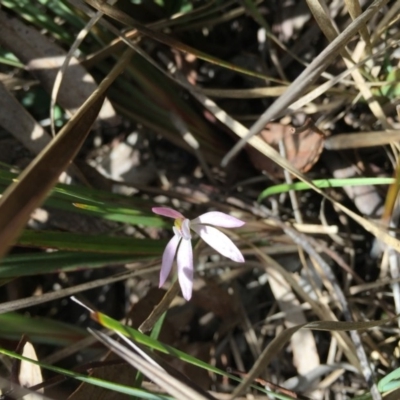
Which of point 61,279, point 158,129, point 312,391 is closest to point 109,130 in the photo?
point 158,129

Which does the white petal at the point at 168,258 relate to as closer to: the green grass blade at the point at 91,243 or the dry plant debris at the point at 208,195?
the dry plant debris at the point at 208,195

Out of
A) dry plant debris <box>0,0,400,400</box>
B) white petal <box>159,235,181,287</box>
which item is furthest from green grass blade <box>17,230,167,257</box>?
white petal <box>159,235,181,287</box>

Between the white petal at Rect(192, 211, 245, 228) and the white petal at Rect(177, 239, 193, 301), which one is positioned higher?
the white petal at Rect(192, 211, 245, 228)

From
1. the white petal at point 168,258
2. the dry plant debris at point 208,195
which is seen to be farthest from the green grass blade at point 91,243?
the white petal at point 168,258

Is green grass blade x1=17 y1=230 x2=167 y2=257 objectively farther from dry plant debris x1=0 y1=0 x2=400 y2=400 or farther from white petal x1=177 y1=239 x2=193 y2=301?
white petal x1=177 y1=239 x2=193 y2=301

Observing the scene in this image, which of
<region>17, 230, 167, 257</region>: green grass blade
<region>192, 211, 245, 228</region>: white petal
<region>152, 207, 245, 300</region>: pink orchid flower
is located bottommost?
<region>17, 230, 167, 257</region>: green grass blade

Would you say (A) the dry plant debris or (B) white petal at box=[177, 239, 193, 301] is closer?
(B) white petal at box=[177, 239, 193, 301]

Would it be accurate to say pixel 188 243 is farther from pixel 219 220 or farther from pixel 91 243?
pixel 91 243

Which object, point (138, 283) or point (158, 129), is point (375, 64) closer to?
point (158, 129)

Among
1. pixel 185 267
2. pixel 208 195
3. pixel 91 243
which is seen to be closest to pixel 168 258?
pixel 185 267
